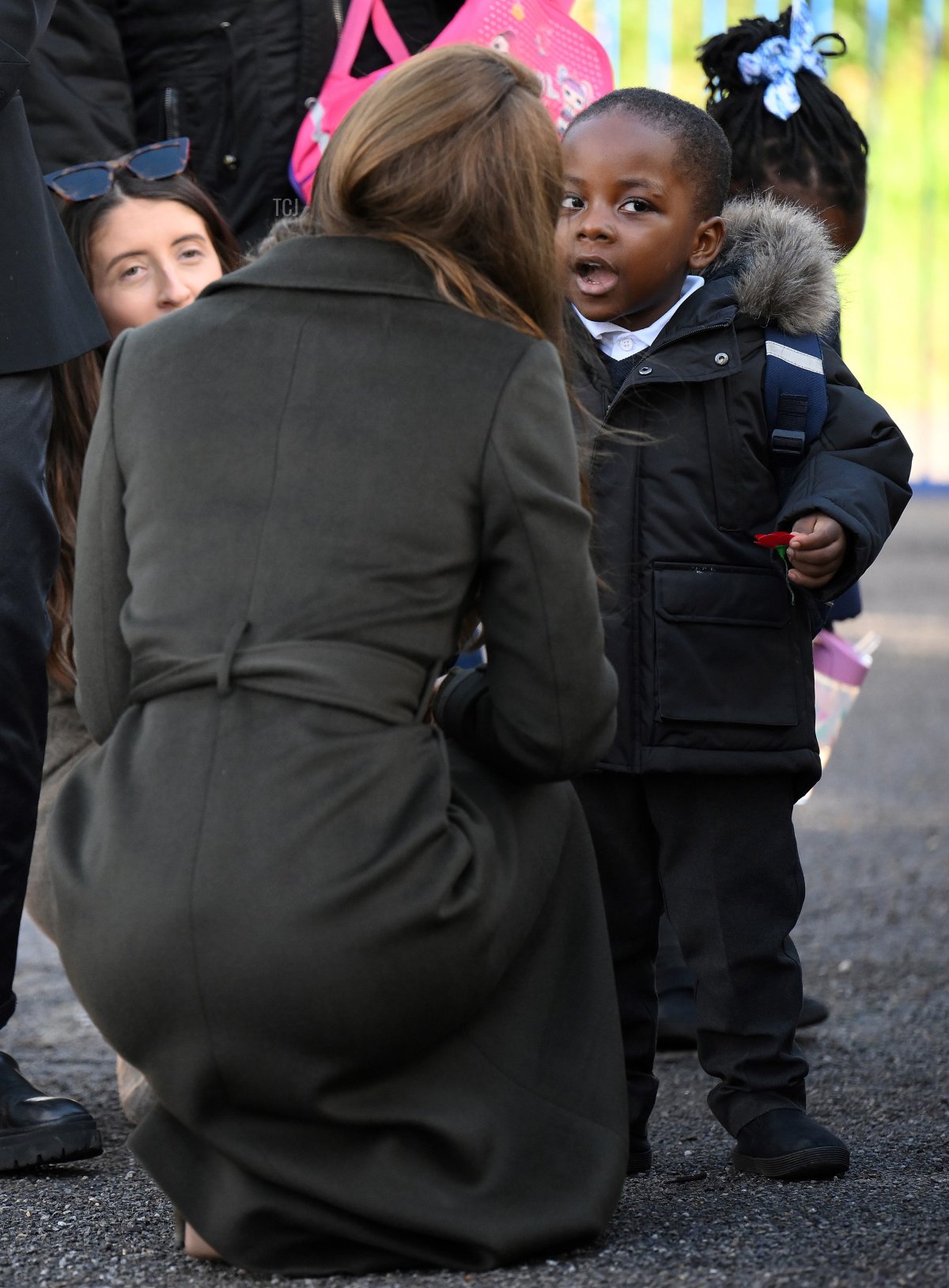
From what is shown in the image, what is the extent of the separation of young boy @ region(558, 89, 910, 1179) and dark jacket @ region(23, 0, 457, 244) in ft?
3.07

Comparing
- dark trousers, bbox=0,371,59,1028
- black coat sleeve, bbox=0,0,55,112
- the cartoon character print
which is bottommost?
dark trousers, bbox=0,371,59,1028

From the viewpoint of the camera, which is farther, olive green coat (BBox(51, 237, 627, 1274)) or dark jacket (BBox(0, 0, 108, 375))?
dark jacket (BBox(0, 0, 108, 375))

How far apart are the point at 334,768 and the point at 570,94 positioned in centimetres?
179

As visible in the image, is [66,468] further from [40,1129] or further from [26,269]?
[40,1129]

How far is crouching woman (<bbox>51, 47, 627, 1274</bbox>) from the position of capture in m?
2.09

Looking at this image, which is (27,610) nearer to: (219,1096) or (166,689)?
(166,689)

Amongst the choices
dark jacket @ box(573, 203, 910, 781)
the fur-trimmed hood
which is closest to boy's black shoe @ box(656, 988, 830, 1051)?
dark jacket @ box(573, 203, 910, 781)

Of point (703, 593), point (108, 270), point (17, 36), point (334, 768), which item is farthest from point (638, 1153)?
point (17, 36)

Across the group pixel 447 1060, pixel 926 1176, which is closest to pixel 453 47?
pixel 447 1060

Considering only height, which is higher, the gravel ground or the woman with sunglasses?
the woman with sunglasses

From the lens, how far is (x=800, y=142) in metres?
3.48

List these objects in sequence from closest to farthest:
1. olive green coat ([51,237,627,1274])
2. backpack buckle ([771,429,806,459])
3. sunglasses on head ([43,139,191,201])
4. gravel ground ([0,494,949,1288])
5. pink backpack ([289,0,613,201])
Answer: olive green coat ([51,237,627,1274]) → gravel ground ([0,494,949,1288]) → backpack buckle ([771,429,806,459]) → sunglasses on head ([43,139,191,201]) → pink backpack ([289,0,613,201])

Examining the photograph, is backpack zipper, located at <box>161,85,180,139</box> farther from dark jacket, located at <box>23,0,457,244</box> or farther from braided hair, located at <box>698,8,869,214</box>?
braided hair, located at <box>698,8,869,214</box>

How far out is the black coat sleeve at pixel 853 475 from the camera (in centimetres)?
256
